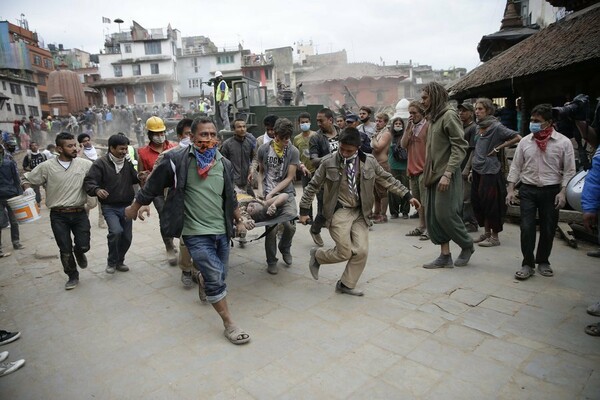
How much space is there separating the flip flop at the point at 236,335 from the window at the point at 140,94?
148 ft

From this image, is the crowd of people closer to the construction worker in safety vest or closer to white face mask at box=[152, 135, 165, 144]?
white face mask at box=[152, 135, 165, 144]

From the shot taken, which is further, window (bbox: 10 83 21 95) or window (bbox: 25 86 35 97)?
window (bbox: 25 86 35 97)

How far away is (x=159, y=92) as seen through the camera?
43062mm

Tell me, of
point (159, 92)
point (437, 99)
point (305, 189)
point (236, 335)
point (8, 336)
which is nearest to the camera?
point (236, 335)

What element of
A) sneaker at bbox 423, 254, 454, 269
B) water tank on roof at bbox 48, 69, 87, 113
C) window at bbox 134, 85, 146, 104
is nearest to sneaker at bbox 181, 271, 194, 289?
sneaker at bbox 423, 254, 454, 269

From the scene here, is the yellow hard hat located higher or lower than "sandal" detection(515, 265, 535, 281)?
higher

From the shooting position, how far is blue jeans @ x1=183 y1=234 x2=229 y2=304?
10.2 feet

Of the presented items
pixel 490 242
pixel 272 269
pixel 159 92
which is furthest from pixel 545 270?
pixel 159 92

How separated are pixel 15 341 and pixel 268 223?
2.57m

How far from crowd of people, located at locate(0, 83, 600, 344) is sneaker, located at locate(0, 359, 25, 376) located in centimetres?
141

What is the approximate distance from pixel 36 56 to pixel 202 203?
51.4 metres

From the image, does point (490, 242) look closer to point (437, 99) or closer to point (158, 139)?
point (437, 99)

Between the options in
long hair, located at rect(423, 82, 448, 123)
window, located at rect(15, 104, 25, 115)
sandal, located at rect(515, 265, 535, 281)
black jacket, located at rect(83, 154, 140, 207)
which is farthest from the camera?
window, located at rect(15, 104, 25, 115)

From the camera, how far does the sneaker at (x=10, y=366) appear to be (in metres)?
2.90
